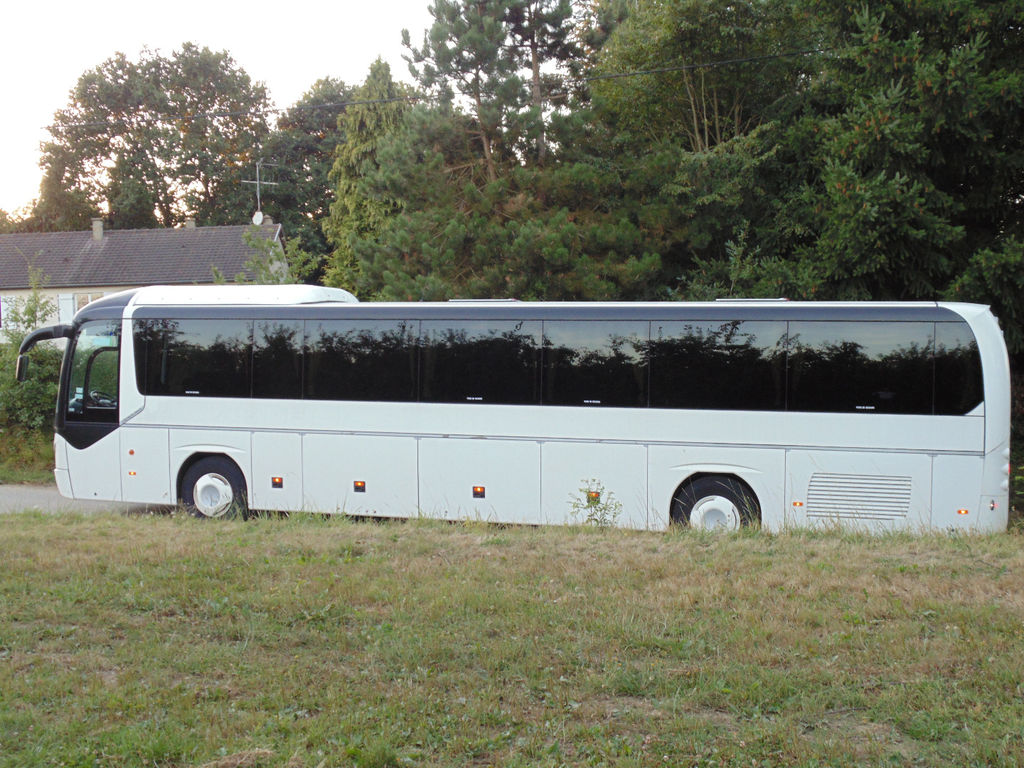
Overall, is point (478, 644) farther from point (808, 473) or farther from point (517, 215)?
point (517, 215)

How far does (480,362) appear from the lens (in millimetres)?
11797

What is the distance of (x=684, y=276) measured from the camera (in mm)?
21766

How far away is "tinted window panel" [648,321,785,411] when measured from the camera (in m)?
10.7

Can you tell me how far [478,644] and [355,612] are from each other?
1178mm

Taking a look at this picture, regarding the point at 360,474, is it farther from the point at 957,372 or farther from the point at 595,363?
the point at 957,372

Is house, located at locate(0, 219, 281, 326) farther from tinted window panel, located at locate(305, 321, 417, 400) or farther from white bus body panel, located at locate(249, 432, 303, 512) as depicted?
tinted window panel, located at locate(305, 321, 417, 400)

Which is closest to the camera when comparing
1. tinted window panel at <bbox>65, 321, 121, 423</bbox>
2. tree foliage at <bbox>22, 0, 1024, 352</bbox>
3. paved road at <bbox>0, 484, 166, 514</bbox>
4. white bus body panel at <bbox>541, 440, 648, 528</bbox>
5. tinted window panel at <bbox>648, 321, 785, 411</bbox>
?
tinted window panel at <bbox>648, 321, 785, 411</bbox>

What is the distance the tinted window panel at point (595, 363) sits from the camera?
11.1 m

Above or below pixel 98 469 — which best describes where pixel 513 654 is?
below

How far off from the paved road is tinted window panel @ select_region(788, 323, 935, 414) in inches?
404

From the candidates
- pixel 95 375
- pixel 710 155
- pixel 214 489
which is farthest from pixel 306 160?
pixel 214 489

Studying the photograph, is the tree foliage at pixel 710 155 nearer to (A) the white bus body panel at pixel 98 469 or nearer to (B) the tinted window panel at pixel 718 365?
(B) the tinted window panel at pixel 718 365

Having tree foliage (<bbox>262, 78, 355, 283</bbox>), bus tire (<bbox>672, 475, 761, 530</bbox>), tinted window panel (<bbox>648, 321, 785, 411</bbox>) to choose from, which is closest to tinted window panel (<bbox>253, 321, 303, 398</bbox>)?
tinted window panel (<bbox>648, 321, 785, 411</bbox>)

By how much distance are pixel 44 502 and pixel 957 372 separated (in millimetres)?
14204
